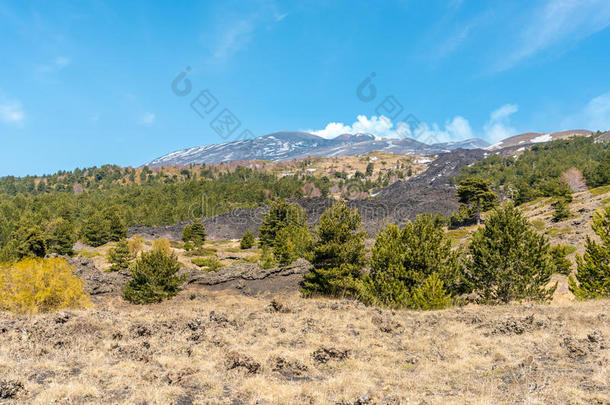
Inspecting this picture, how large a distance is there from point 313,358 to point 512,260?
49.6 feet

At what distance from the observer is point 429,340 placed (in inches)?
490

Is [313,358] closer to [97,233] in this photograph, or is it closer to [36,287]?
[36,287]

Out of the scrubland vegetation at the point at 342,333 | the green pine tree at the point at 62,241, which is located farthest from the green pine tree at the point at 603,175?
the green pine tree at the point at 62,241

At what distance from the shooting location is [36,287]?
56.8 feet

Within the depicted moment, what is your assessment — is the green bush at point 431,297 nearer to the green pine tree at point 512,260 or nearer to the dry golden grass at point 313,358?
the dry golden grass at point 313,358

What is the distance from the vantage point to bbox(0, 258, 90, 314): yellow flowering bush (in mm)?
16797

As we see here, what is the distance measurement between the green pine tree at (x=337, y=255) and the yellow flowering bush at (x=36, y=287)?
15.6 m

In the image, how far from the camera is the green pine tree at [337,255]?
2512cm

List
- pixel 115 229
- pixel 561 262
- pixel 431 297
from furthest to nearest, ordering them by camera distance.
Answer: pixel 115 229 → pixel 561 262 → pixel 431 297

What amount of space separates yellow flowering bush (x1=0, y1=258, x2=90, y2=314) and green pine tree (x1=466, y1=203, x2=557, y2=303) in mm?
24007

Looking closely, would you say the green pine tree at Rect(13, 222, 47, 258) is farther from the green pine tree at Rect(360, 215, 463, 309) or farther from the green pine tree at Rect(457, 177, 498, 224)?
the green pine tree at Rect(457, 177, 498, 224)

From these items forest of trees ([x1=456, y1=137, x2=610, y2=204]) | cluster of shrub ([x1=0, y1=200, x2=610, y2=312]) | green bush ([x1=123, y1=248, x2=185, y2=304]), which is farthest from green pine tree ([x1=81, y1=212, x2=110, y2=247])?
forest of trees ([x1=456, y1=137, x2=610, y2=204])

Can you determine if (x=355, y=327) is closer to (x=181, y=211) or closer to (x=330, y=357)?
(x=330, y=357)

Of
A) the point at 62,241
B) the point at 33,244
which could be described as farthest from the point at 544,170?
the point at 33,244
